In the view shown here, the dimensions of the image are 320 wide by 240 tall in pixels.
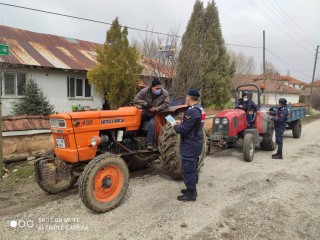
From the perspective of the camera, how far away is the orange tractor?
464 cm

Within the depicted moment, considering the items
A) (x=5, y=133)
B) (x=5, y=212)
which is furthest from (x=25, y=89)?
(x=5, y=212)

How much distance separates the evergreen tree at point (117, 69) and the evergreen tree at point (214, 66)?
4225 millimetres

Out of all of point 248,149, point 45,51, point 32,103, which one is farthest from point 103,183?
point 45,51

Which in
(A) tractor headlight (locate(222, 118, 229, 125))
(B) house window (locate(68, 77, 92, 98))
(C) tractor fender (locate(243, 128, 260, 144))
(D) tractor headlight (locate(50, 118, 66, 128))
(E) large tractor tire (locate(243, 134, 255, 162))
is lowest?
(E) large tractor tire (locate(243, 134, 255, 162))

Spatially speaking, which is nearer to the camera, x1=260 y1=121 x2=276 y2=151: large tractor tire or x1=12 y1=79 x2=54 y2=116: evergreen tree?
x1=260 y1=121 x2=276 y2=151: large tractor tire

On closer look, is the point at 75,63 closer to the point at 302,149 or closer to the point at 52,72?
the point at 52,72

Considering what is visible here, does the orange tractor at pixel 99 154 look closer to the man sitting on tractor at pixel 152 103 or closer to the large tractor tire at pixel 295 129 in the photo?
the man sitting on tractor at pixel 152 103

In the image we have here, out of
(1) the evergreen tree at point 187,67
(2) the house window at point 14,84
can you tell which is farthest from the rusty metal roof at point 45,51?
(1) the evergreen tree at point 187,67

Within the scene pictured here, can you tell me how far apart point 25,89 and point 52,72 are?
1.56 m

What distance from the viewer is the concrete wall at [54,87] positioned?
1334cm

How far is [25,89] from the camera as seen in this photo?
13.3 meters

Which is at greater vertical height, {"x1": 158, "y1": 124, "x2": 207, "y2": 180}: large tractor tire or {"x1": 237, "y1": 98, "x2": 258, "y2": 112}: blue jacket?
{"x1": 237, "y1": 98, "x2": 258, "y2": 112}: blue jacket

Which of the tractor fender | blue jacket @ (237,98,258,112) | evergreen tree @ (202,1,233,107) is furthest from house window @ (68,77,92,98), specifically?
the tractor fender

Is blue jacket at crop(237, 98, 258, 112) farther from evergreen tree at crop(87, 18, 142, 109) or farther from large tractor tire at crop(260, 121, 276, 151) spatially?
evergreen tree at crop(87, 18, 142, 109)
